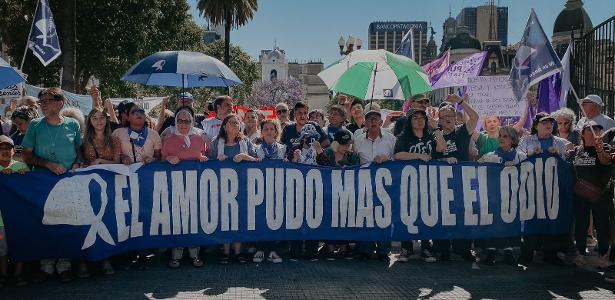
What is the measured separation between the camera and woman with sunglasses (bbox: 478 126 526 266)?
6832 millimetres

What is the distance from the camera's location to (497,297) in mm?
5426

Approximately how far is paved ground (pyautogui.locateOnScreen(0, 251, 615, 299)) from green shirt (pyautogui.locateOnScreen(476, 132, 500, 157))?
64.4 inches

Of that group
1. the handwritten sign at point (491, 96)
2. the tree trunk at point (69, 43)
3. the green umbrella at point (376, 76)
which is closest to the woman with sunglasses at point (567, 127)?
the handwritten sign at point (491, 96)

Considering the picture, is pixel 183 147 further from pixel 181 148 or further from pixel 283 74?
pixel 283 74

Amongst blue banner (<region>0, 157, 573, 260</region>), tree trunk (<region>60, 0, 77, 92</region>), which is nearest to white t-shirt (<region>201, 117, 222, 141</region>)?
blue banner (<region>0, 157, 573, 260</region>)

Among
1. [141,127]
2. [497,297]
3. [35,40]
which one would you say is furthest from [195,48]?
[497,297]

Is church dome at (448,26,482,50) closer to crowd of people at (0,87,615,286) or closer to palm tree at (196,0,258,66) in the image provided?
palm tree at (196,0,258,66)

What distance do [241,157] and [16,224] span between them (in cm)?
241

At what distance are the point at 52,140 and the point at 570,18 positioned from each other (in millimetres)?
37312

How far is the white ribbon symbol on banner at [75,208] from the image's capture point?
238 inches

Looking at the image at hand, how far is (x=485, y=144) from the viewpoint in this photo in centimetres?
767

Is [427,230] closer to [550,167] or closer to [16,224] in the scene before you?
→ [550,167]

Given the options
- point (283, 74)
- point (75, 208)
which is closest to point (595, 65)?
point (75, 208)

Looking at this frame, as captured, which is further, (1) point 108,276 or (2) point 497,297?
(1) point 108,276
